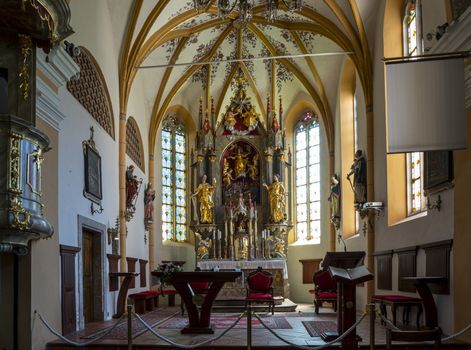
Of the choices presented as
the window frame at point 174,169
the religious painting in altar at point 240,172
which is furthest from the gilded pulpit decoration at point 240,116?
the window frame at point 174,169

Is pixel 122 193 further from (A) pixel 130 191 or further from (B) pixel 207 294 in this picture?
(B) pixel 207 294

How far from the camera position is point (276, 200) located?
64.0ft

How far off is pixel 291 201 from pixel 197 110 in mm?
4320

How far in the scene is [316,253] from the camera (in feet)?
63.7

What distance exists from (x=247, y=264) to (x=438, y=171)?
9.59 metres

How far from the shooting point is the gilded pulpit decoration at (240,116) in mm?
20219

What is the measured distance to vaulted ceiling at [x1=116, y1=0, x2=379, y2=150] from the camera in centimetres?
1450

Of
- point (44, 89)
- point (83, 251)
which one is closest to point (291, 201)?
point (83, 251)

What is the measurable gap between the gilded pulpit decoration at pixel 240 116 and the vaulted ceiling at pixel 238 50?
0.59 meters

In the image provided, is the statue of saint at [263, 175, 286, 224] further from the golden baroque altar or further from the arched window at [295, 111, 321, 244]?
the arched window at [295, 111, 321, 244]

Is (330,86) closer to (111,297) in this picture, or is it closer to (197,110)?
(197,110)

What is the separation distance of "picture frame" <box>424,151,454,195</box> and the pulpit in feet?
11.1

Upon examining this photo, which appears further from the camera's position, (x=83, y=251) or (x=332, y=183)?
(x=332, y=183)

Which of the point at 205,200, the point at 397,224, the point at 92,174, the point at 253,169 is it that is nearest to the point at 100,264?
the point at 92,174
